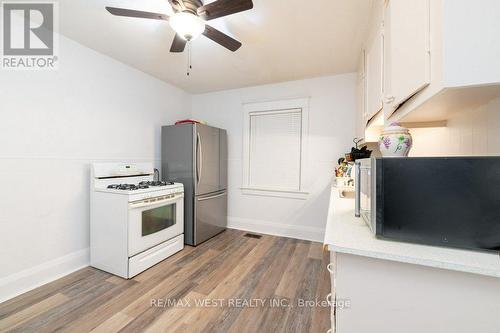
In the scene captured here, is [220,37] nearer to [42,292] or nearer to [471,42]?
[471,42]

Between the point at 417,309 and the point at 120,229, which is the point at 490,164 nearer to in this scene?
the point at 417,309

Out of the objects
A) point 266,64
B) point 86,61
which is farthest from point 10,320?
Answer: point 266,64

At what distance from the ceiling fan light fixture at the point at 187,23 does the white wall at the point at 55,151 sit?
1.51 metres

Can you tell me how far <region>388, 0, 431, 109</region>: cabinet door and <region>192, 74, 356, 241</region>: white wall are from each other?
6.10ft

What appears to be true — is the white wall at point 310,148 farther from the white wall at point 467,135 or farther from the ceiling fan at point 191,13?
the ceiling fan at point 191,13

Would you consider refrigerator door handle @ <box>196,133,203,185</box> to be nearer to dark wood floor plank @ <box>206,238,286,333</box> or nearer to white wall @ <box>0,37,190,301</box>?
white wall @ <box>0,37,190,301</box>

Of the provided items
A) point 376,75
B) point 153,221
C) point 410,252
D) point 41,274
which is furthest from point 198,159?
point 410,252

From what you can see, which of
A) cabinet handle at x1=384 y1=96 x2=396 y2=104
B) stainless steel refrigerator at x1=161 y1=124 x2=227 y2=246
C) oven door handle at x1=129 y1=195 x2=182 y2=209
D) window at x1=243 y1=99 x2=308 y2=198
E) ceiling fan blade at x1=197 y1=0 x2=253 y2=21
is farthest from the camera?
window at x1=243 y1=99 x2=308 y2=198

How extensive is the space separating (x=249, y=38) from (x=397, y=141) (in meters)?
1.74

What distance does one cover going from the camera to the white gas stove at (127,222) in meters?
1.98

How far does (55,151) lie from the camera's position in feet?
6.43

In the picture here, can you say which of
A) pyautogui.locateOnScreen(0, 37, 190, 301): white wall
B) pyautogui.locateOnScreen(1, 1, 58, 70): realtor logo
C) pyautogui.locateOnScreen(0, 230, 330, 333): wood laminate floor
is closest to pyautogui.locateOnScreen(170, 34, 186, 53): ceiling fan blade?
pyautogui.locateOnScreen(1, 1, 58, 70): realtor logo

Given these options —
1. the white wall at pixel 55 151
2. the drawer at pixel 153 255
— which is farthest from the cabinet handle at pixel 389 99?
the white wall at pixel 55 151

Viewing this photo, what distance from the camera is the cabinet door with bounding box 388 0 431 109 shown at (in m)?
0.74
